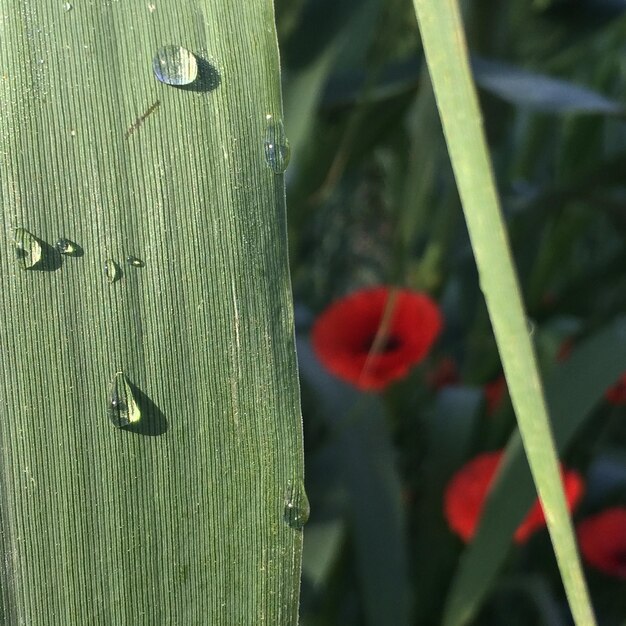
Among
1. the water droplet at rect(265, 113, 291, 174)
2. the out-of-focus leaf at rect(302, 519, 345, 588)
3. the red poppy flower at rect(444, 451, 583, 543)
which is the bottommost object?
the out-of-focus leaf at rect(302, 519, 345, 588)

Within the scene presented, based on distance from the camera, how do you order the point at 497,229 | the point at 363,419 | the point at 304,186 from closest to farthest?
1. the point at 497,229
2. the point at 363,419
3. the point at 304,186

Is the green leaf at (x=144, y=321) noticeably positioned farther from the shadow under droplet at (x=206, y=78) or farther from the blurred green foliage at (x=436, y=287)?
the blurred green foliage at (x=436, y=287)

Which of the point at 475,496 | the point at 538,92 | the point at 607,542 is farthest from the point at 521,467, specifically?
the point at 538,92

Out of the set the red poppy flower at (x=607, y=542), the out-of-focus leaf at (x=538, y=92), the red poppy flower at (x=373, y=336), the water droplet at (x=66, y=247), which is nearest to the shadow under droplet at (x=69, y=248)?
the water droplet at (x=66, y=247)

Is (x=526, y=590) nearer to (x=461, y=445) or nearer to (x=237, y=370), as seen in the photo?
(x=461, y=445)

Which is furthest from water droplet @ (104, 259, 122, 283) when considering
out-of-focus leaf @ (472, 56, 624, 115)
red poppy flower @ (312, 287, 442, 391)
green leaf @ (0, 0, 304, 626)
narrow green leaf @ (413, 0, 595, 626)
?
out-of-focus leaf @ (472, 56, 624, 115)

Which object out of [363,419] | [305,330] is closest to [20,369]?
[363,419]

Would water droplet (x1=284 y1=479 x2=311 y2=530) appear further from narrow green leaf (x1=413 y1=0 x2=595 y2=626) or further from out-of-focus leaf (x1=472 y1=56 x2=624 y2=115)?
out-of-focus leaf (x1=472 y1=56 x2=624 y2=115)
